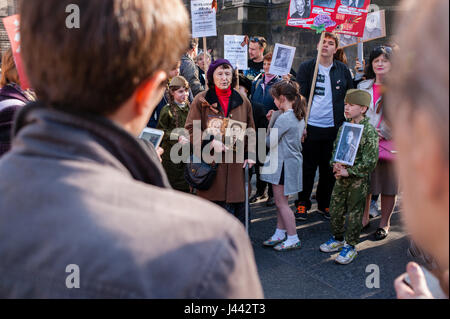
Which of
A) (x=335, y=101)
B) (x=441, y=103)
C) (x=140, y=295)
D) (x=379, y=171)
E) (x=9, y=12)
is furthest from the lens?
(x=9, y=12)

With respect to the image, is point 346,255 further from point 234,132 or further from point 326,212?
point 234,132

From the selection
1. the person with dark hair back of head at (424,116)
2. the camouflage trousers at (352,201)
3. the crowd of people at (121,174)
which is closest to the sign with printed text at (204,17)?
the camouflage trousers at (352,201)

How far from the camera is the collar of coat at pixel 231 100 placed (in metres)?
4.23

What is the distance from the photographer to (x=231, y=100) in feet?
14.1

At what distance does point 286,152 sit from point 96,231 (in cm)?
381

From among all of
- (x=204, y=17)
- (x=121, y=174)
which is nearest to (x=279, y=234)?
(x=204, y=17)

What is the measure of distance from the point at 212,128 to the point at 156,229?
3491 millimetres

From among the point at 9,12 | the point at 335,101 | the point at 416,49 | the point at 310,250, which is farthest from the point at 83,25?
the point at 9,12

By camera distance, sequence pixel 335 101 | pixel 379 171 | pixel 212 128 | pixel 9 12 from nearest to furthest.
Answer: pixel 212 128
pixel 379 171
pixel 335 101
pixel 9 12

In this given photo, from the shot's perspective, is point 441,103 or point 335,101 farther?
point 335,101

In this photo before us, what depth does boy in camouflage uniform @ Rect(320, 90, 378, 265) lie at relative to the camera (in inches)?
160

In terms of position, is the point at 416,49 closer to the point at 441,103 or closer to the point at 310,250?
the point at 441,103

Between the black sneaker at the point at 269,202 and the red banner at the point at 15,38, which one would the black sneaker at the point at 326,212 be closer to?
the black sneaker at the point at 269,202

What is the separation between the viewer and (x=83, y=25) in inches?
30.6
